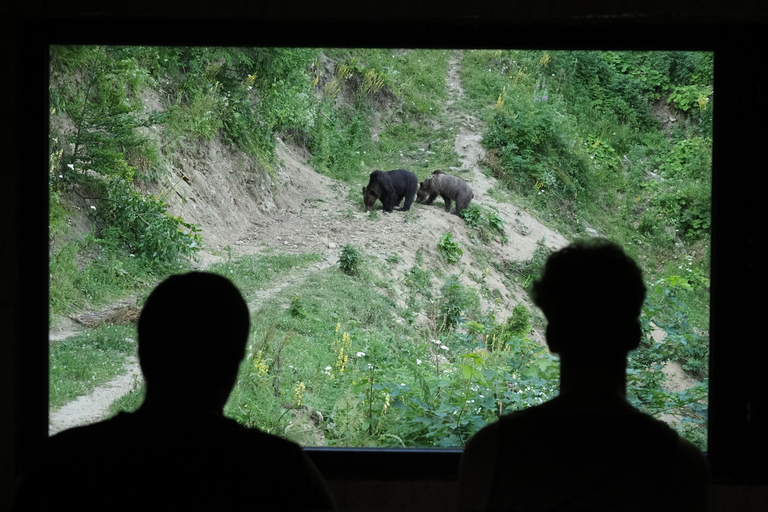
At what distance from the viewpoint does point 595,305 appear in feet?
3.43

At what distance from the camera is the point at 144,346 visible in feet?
3.23

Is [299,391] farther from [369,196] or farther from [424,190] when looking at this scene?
[424,190]

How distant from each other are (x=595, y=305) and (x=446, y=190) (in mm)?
8390

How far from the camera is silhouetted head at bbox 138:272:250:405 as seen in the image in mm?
975

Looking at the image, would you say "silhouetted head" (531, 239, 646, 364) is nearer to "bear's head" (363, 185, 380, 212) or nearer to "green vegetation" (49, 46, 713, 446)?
"green vegetation" (49, 46, 713, 446)

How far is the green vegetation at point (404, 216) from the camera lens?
5.05 m

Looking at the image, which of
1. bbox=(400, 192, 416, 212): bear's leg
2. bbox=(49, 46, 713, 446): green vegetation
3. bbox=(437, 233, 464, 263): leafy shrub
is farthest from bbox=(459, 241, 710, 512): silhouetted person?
bbox=(400, 192, 416, 212): bear's leg

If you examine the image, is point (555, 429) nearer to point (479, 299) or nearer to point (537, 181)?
point (479, 299)

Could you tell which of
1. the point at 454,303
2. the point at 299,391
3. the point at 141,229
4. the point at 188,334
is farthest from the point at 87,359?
the point at 188,334

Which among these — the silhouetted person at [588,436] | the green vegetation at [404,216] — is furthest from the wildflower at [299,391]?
the silhouetted person at [588,436]
